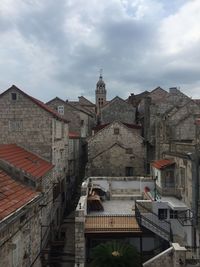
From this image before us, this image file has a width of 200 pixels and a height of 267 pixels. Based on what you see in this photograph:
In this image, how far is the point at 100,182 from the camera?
3525 centimetres

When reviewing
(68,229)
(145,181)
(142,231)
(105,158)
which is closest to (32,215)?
(142,231)

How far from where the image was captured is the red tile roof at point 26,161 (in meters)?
21.2

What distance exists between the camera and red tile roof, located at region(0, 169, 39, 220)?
47.5 feet

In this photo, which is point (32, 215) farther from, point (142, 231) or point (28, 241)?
point (142, 231)

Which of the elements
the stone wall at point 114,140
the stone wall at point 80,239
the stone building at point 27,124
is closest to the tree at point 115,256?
the stone wall at point 80,239

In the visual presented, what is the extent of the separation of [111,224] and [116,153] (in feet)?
52.3

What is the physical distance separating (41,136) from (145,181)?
1237cm

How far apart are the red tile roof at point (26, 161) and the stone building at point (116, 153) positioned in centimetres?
1307

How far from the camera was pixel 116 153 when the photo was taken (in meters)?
40.1

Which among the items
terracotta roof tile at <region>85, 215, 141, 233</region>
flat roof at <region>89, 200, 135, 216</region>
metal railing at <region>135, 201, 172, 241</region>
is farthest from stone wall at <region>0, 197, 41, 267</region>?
flat roof at <region>89, 200, 135, 216</region>

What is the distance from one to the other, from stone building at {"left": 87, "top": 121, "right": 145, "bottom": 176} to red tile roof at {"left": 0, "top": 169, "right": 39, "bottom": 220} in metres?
20.3

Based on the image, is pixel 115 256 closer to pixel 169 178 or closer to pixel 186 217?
pixel 186 217

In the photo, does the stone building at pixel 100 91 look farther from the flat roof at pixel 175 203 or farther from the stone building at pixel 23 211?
A: the stone building at pixel 23 211

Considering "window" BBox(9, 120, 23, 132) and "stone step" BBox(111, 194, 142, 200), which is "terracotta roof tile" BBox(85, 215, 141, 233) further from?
"window" BBox(9, 120, 23, 132)
